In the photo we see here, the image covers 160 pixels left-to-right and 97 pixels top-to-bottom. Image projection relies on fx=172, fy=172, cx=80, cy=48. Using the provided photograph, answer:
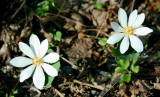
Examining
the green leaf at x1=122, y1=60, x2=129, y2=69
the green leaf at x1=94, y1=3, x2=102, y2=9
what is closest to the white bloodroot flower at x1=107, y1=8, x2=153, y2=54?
the green leaf at x1=122, y1=60, x2=129, y2=69

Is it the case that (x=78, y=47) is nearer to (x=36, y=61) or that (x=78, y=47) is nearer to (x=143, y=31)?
(x=36, y=61)

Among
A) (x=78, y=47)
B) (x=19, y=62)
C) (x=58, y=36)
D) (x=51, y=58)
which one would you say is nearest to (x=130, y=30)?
(x=78, y=47)

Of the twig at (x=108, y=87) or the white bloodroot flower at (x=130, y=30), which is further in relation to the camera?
the twig at (x=108, y=87)

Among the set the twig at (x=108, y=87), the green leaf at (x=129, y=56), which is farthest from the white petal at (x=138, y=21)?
the twig at (x=108, y=87)

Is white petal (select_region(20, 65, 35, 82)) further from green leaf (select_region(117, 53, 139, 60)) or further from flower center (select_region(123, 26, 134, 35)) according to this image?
flower center (select_region(123, 26, 134, 35))

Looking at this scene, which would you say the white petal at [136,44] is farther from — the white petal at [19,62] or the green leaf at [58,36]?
the white petal at [19,62]

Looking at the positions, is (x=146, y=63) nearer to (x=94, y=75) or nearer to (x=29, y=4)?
(x=94, y=75)
